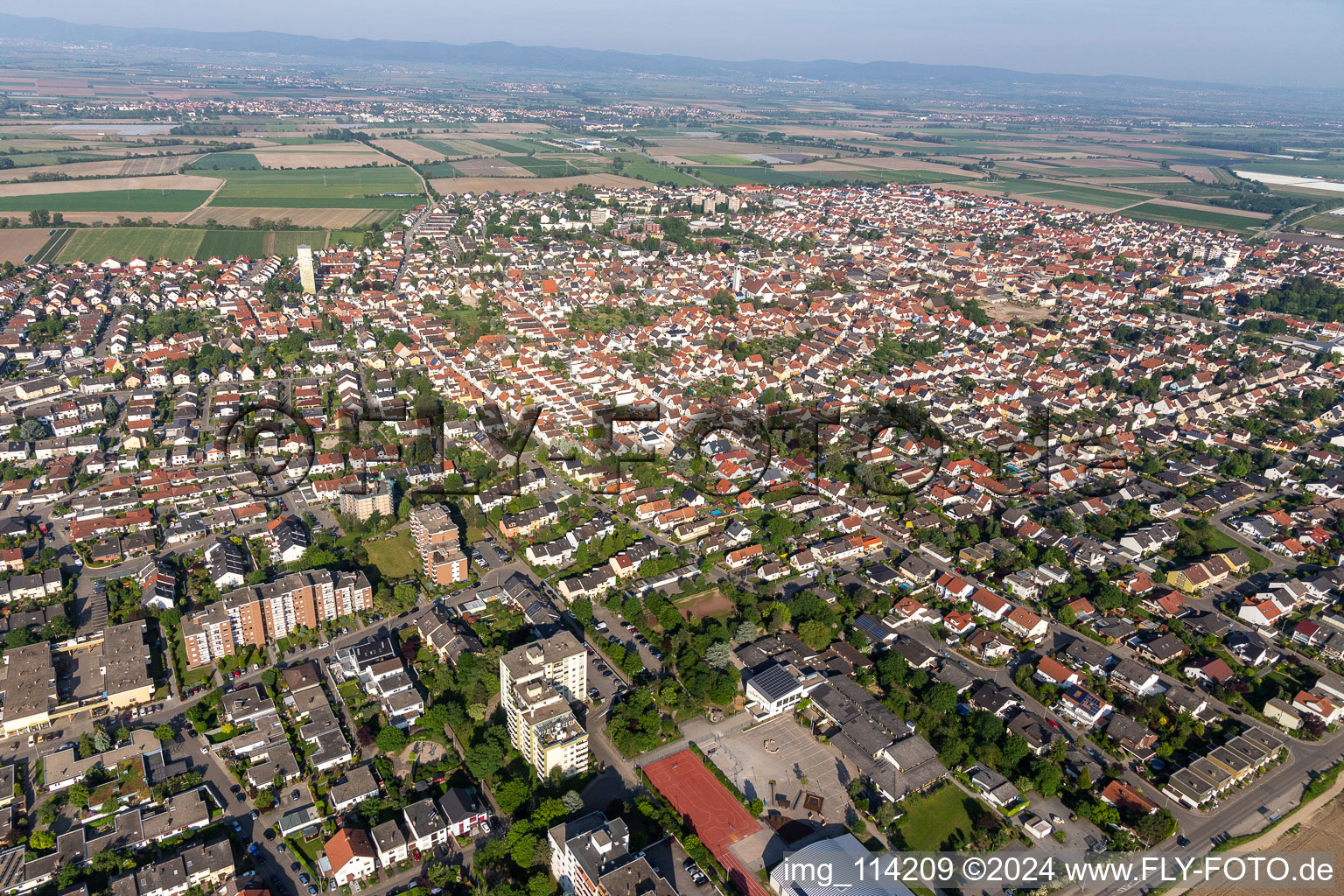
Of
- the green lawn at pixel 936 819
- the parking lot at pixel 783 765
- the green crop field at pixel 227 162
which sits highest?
the green crop field at pixel 227 162

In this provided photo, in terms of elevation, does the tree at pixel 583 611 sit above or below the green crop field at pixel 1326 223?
below

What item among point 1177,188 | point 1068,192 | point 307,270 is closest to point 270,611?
point 307,270

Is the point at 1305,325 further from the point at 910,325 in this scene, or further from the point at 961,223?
the point at 961,223

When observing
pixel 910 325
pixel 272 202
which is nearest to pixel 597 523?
pixel 910 325

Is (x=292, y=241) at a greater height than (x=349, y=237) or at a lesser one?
lesser

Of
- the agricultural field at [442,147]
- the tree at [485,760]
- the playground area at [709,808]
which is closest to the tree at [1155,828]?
the playground area at [709,808]

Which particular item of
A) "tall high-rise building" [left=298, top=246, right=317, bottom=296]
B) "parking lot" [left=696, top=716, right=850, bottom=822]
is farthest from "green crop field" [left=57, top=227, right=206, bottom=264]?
"parking lot" [left=696, top=716, right=850, bottom=822]

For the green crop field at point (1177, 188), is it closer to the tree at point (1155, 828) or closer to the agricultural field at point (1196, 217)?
the agricultural field at point (1196, 217)

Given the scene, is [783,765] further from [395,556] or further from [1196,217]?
[1196,217]

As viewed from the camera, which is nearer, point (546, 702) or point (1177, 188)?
point (546, 702)
